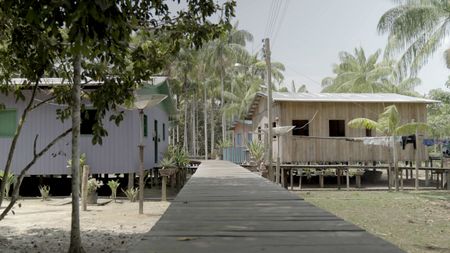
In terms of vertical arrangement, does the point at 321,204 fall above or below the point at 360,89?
below

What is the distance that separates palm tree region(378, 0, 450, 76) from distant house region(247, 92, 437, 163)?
7.29 ft

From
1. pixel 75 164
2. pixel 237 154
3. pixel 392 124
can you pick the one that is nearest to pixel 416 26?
pixel 392 124

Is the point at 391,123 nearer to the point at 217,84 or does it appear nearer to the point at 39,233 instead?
the point at 39,233

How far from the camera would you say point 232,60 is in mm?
41250

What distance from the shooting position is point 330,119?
21.8m

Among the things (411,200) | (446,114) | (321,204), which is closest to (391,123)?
(411,200)

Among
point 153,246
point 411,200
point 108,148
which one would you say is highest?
point 108,148

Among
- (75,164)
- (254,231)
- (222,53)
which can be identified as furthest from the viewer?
(222,53)

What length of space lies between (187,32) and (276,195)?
308 centimetres

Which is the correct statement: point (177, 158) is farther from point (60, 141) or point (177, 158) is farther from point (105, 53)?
point (105, 53)

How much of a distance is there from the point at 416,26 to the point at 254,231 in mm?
19109

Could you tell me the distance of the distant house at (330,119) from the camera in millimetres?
21391

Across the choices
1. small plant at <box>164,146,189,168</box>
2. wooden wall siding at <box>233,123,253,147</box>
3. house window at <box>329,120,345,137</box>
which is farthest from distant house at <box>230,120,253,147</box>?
small plant at <box>164,146,189,168</box>

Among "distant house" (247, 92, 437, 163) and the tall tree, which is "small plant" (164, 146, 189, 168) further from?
the tall tree
